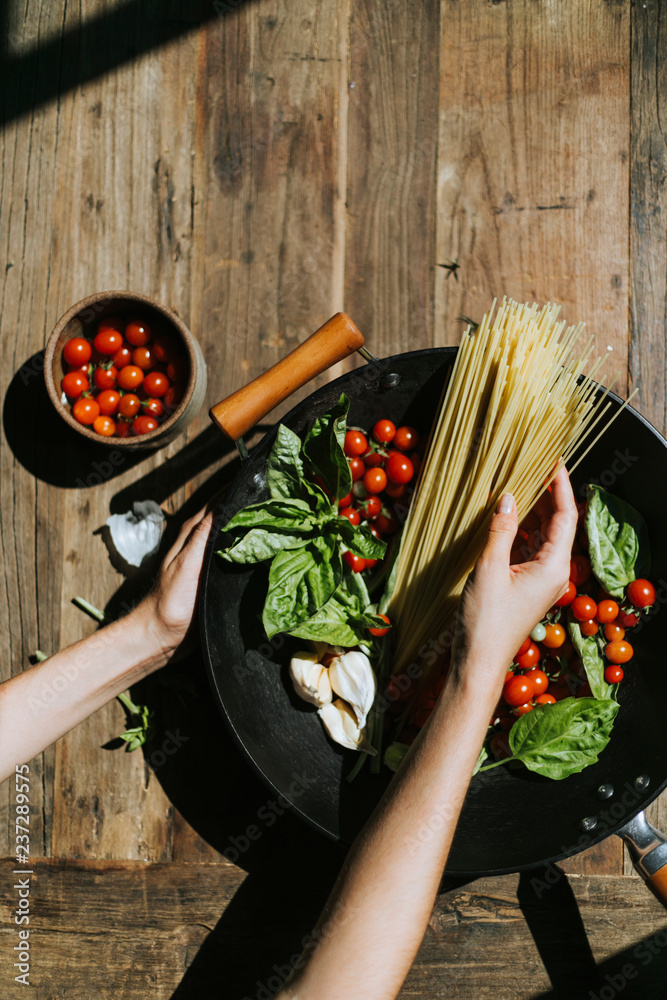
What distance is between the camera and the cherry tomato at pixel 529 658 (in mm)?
917

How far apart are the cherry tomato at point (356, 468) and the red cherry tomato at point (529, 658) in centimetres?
34

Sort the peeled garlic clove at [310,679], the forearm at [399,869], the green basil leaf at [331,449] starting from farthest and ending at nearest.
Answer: the peeled garlic clove at [310,679] < the green basil leaf at [331,449] < the forearm at [399,869]

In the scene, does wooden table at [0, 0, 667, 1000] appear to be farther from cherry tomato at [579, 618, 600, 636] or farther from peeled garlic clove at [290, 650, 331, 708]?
cherry tomato at [579, 618, 600, 636]

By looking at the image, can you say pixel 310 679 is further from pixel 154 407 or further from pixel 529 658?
pixel 154 407

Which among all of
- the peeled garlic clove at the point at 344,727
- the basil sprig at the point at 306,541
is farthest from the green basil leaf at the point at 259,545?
the peeled garlic clove at the point at 344,727

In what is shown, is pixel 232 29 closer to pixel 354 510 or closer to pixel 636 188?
pixel 636 188

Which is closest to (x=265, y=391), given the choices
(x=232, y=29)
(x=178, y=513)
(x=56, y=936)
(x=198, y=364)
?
(x=198, y=364)

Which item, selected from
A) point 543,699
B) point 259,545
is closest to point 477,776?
point 543,699

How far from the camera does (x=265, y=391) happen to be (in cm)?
85

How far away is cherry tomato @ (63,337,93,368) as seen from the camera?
101 centimetres

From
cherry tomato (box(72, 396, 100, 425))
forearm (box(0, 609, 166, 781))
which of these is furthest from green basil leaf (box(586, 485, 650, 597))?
cherry tomato (box(72, 396, 100, 425))

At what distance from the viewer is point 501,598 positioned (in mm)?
761

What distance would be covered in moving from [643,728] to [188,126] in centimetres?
120

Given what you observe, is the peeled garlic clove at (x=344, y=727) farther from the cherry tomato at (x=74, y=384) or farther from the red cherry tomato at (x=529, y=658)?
the cherry tomato at (x=74, y=384)
